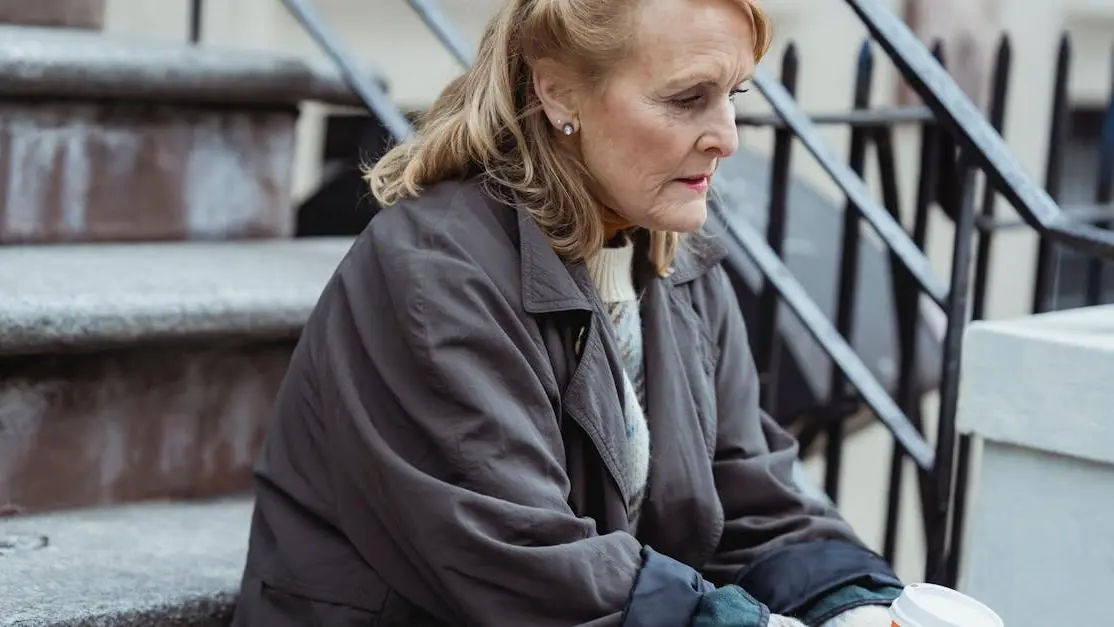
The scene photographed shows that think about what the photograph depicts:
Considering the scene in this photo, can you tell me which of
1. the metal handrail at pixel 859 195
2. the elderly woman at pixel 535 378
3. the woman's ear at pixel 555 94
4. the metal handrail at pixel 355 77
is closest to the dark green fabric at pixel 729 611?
the elderly woman at pixel 535 378

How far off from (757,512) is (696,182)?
57cm

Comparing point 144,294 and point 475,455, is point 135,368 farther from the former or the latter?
point 475,455

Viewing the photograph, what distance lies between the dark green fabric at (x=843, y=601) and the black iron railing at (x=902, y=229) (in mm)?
482

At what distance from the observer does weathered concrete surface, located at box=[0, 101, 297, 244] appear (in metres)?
2.74

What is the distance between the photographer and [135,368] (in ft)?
8.14

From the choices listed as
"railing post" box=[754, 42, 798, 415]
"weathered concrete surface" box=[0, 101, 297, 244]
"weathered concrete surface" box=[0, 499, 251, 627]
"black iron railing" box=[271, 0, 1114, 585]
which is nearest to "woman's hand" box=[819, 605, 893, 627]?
"black iron railing" box=[271, 0, 1114, 585]

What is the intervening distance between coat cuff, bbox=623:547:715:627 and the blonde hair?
0.44 meters

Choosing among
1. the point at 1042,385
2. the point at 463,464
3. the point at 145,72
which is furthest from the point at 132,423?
the point at 1042,385

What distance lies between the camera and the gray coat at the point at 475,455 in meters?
1.74

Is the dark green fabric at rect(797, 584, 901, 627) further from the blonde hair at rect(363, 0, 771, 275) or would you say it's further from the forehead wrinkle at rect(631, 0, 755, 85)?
the forehead wrinkle at rect(631, 0, 755, 85)

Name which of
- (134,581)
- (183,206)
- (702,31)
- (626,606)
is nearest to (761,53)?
(702,31)

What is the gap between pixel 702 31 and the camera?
1875 mm

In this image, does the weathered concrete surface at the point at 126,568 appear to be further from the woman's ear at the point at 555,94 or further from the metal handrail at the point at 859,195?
the metal handrail at the point at 859,195

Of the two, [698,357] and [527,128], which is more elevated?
[527,128]
